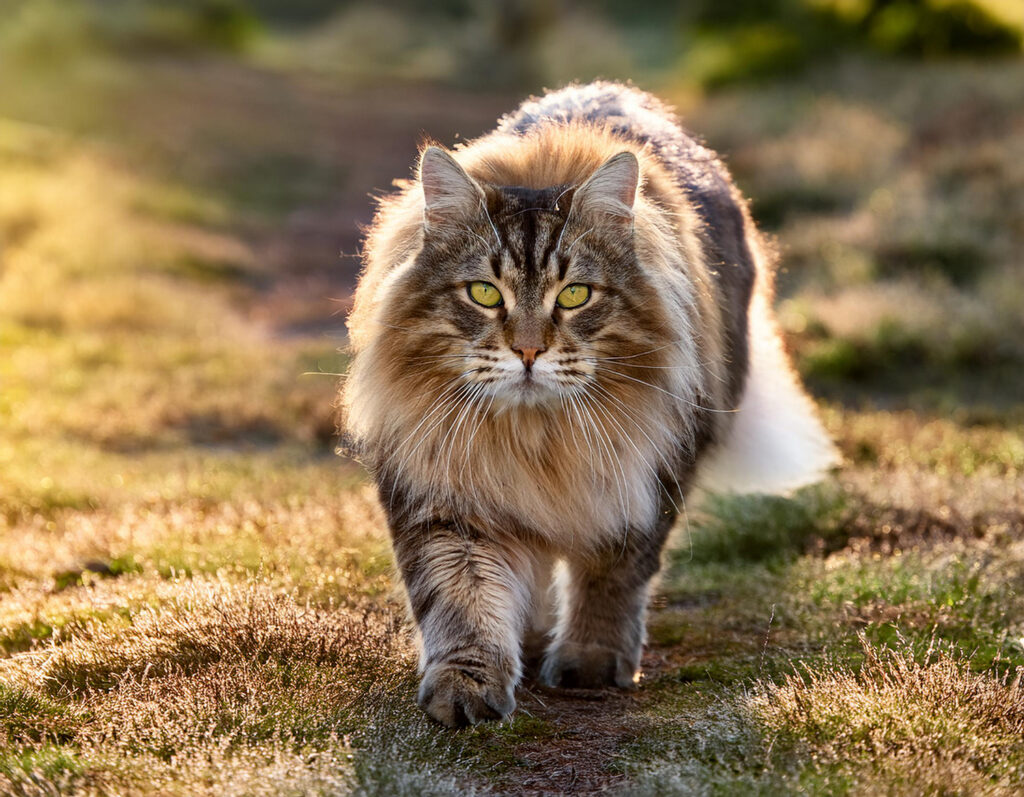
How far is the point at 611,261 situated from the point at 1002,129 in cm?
1346

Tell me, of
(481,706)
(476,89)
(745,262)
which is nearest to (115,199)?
(745,262)

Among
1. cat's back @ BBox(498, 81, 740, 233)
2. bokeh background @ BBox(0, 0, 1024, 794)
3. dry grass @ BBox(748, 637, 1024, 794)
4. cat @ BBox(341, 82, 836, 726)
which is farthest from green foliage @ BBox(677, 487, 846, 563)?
dry grass @ BBox(748, 637, 1024, 794)

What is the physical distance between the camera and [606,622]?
169 inches

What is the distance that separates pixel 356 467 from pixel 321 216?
12.5 m

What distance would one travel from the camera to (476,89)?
35.2m

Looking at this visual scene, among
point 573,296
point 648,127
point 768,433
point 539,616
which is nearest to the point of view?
point 573,296

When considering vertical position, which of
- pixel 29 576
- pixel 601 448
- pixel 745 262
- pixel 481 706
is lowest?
pixel 29 576

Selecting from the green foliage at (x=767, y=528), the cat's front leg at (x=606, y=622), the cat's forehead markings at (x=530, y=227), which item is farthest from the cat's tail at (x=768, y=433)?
the cat's forehead markings at (x=530, y=227)

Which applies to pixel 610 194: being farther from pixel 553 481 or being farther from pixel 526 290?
pixel 553 481

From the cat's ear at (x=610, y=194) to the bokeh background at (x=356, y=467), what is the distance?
47.4 inches

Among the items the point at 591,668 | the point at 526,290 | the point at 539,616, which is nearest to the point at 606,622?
the point at 591,668

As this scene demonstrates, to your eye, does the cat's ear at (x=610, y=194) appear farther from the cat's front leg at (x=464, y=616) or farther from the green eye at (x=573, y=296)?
the cat's front leg at (x=464, y=616)

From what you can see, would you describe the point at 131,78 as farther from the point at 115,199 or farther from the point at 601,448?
the point at 601,448

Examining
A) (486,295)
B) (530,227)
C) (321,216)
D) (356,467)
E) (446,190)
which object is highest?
(446,190)
